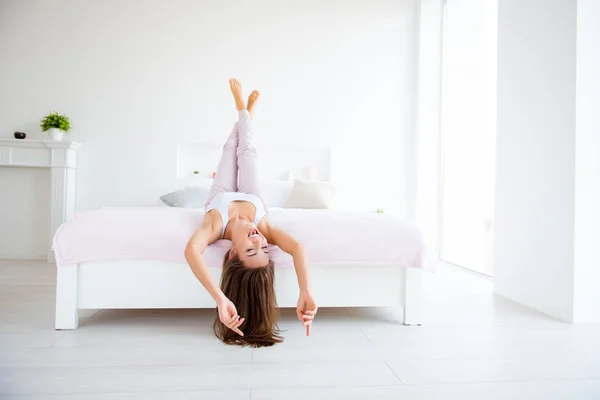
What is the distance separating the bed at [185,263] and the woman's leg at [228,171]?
0.60 meters

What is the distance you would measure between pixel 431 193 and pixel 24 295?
3738 mm

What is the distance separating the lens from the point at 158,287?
207 cm

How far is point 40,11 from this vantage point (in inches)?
167

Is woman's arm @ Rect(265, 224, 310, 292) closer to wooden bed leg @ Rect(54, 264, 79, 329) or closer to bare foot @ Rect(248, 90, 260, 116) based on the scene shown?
wooden bed leg @ Rect(54, 264, 79, 329)

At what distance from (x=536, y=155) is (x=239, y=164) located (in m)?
1.87

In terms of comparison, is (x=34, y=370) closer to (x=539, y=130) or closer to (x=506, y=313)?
(x=506, y=313)

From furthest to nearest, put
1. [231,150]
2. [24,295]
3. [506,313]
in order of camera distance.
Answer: [231,150] < [24,295] < [506,313]

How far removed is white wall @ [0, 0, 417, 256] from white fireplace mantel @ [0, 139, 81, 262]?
236mm

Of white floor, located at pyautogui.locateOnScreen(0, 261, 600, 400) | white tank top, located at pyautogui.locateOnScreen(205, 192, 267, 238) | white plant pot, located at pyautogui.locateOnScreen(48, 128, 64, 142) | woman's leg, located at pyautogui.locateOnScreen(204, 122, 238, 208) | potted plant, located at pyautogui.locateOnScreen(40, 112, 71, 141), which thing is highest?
potted plant, located at pyautogui.locateOnScreen(40, 112, 71, 141)

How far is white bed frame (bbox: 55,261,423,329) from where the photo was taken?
79.5 inches

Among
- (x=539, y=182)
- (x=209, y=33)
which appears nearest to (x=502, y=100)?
(x=539, y=182)

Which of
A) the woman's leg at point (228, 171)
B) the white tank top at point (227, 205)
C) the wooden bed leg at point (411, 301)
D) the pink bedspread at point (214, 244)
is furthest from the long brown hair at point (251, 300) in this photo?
the woman's leg at point (228, 171)

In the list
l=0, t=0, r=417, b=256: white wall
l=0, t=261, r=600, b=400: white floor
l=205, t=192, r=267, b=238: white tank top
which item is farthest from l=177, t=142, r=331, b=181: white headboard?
l=0, t=261, r=600, b=400: white floor

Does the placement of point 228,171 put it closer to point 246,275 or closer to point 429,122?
point 246,275
